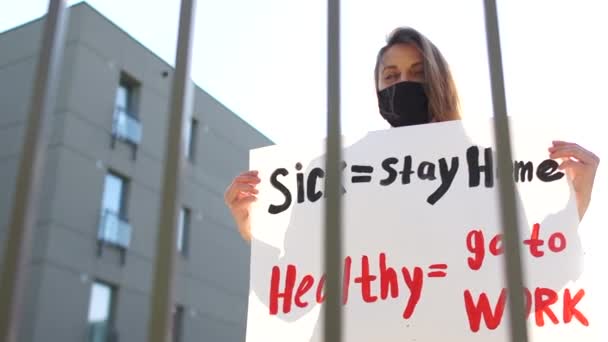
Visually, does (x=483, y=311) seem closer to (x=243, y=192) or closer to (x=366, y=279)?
(x=366, y=279)

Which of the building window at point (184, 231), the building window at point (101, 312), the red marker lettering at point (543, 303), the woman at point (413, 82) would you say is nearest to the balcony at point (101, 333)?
the building window at point (101, 312)

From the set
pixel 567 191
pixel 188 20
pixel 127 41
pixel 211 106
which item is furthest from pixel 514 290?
pixel 211 106

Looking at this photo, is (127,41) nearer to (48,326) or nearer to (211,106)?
(211,106)

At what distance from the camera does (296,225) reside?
1357 mm

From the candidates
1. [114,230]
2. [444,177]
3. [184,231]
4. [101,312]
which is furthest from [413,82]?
[184,231]

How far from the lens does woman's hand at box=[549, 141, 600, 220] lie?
47.8 inches

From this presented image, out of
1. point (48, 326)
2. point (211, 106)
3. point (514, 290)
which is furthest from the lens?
point (211, 106)

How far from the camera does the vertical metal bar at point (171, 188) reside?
2.63 ft

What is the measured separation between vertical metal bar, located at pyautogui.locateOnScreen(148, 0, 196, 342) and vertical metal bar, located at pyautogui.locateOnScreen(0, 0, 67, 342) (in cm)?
15

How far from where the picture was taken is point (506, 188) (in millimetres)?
768

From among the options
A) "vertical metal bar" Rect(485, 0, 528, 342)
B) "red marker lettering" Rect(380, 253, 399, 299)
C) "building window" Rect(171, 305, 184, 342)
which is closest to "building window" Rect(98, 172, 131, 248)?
"building window" Rect(171, 305, 184, 342)

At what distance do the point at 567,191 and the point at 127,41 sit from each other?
13.8 metres

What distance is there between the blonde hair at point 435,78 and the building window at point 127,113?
41.5ft

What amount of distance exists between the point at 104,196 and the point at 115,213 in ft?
1.12
